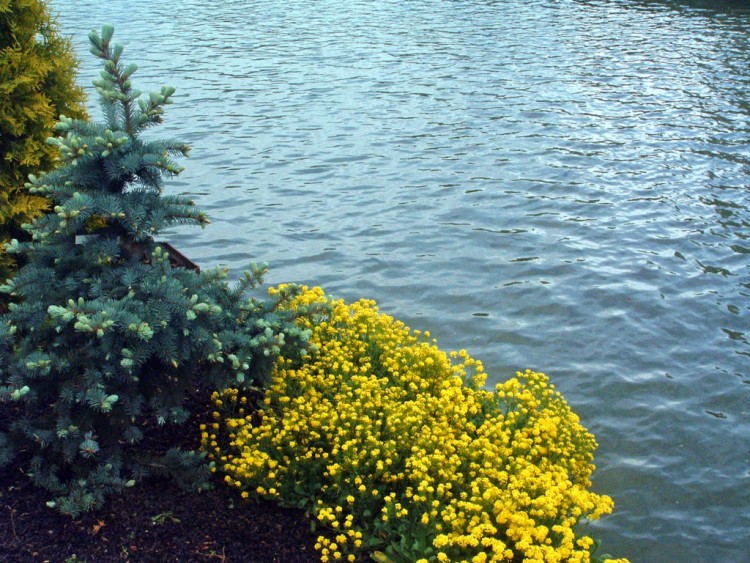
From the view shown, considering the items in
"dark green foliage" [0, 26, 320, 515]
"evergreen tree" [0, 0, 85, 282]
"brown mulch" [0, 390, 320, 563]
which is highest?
"evergreen tree" [0, 0, 85, 282]

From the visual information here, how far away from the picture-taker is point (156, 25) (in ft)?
69.9

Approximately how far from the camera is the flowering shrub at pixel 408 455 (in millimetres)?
4215

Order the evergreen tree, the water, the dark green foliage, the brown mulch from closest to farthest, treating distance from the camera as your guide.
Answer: the brown mulch < the dark green foliage < the evergreen tree < the water

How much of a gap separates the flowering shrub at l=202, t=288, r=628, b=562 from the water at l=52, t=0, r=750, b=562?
1097 mm

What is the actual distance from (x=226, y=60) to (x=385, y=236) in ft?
31.9

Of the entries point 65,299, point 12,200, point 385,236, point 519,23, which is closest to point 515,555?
point 65,299

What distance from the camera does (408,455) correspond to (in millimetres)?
4809

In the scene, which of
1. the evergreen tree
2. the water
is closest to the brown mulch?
the evergreen tree

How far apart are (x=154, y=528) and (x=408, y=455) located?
5.15 feet

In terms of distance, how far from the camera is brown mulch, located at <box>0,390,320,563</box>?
162 inches

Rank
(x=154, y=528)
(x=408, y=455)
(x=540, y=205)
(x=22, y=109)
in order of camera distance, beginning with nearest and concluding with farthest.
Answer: (x=154, y=528), (x=408, y=455), (x=22, y=109), (x=540, y=205)

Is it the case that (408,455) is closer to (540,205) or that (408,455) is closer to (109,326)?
(109,326)

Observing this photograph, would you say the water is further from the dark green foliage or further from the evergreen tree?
the evergreen tree

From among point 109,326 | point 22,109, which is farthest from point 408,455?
point 22,109
